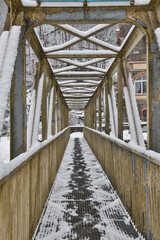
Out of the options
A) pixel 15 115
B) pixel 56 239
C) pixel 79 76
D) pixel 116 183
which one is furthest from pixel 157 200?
pixel 79 76

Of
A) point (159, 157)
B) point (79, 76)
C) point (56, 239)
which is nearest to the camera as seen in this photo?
point (159, 157)

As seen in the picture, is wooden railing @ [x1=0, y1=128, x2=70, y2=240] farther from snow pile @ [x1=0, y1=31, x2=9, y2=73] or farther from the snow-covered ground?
the snow-covered ground

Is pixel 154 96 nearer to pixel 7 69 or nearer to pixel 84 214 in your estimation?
pixel 7 69

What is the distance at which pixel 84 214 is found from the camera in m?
3.43

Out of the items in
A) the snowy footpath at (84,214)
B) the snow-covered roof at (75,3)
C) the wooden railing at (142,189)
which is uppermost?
the snow-covered roof at (75,3)

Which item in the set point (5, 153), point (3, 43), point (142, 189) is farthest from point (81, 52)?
point (5, 153)

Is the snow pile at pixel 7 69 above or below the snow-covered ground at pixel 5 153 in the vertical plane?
above

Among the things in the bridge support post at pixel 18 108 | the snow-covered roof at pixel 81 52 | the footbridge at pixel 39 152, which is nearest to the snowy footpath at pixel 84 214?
the footbridge at pixel 39 152

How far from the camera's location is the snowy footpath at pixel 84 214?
2.80m

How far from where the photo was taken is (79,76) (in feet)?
24.7

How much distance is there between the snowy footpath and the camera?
9.18ft

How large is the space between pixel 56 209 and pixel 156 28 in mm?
3268

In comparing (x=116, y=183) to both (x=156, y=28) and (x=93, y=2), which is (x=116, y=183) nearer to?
(x=156, y=28)

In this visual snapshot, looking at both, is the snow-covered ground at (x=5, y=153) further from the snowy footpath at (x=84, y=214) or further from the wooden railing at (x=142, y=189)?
the wooden railing at (x=142, y=189)
